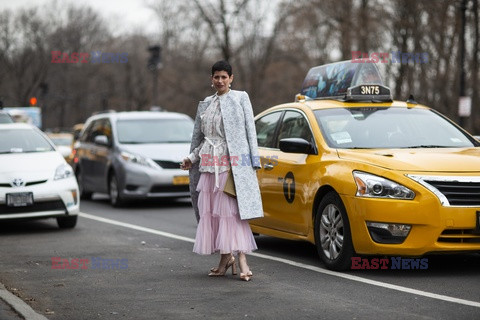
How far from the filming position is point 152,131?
56.9ft

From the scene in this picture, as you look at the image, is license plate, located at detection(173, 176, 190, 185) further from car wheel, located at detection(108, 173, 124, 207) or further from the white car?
the white car

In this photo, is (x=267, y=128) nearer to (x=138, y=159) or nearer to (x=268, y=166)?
(x=268, y=166)

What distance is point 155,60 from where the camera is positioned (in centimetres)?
3203

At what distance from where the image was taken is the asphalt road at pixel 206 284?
6332 millimetres

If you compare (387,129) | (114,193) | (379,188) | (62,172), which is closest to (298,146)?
(387,129)

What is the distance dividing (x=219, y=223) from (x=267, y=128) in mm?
2666

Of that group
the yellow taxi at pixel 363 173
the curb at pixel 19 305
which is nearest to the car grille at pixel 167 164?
the yellow taxi at pixel 363 173

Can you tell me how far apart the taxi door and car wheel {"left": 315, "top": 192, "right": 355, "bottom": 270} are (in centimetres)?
28

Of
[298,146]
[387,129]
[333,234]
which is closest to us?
[333,234]

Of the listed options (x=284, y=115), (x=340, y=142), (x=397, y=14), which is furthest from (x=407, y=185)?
(x=397, y=14)

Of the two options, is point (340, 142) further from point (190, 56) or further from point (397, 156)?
point (190, 56)

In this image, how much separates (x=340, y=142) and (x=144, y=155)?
8.06m

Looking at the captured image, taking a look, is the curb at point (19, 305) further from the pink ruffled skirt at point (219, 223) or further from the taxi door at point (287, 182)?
the taxi door at point (287, 182)

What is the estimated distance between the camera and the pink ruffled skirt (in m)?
7.66
